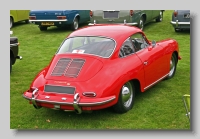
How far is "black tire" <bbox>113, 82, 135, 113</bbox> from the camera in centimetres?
592

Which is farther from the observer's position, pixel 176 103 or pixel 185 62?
→ pixel 185 62

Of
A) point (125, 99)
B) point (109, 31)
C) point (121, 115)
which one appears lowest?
point (121, 115)

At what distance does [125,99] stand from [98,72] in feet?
2.35

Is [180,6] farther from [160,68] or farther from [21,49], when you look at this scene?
[21,49]

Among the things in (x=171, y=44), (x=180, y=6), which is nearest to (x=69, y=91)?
(x=180, y=6)

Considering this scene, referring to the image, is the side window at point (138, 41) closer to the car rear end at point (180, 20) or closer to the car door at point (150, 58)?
the car door at point (150, 58)

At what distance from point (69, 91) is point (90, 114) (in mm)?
753

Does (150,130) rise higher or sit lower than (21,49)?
lower

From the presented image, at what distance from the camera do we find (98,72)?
577cm

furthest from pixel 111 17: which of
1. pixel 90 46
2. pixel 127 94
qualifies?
pixel 127 94

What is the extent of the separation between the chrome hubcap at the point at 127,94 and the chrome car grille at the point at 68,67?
32.9 inches

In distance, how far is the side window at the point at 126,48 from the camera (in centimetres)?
631

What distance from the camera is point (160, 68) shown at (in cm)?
717

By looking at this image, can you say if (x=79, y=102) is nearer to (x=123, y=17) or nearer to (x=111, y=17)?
(x=111, y=17)
